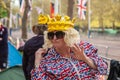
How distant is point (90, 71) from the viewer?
347 cm

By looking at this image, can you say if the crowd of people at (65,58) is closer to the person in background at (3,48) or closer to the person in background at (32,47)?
the person in background at (32,47)

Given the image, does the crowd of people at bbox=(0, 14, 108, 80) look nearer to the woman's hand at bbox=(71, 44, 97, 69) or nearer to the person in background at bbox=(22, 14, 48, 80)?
the woman's hand at bbox=(71, 44, 97, 69)

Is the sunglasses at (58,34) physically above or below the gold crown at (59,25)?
below

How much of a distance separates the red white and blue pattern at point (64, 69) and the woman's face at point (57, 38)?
0.30 ft

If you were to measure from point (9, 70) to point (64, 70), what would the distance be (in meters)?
3.71

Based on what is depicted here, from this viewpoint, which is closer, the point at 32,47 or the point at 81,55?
the point at 81,55

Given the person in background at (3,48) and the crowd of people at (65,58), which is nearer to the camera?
the crowd of people at (65,58)

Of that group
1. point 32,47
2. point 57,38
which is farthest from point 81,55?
point 32,47

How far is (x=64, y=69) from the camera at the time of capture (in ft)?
11.1

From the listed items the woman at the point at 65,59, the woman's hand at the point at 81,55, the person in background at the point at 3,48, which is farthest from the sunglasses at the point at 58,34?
the person in background at the point at 3,48

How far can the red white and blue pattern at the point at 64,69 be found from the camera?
3.38m

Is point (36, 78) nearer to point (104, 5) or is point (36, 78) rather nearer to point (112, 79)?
point (112, 79)

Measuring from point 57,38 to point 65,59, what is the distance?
7.6 inches

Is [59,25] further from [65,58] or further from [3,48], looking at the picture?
[3,48]
